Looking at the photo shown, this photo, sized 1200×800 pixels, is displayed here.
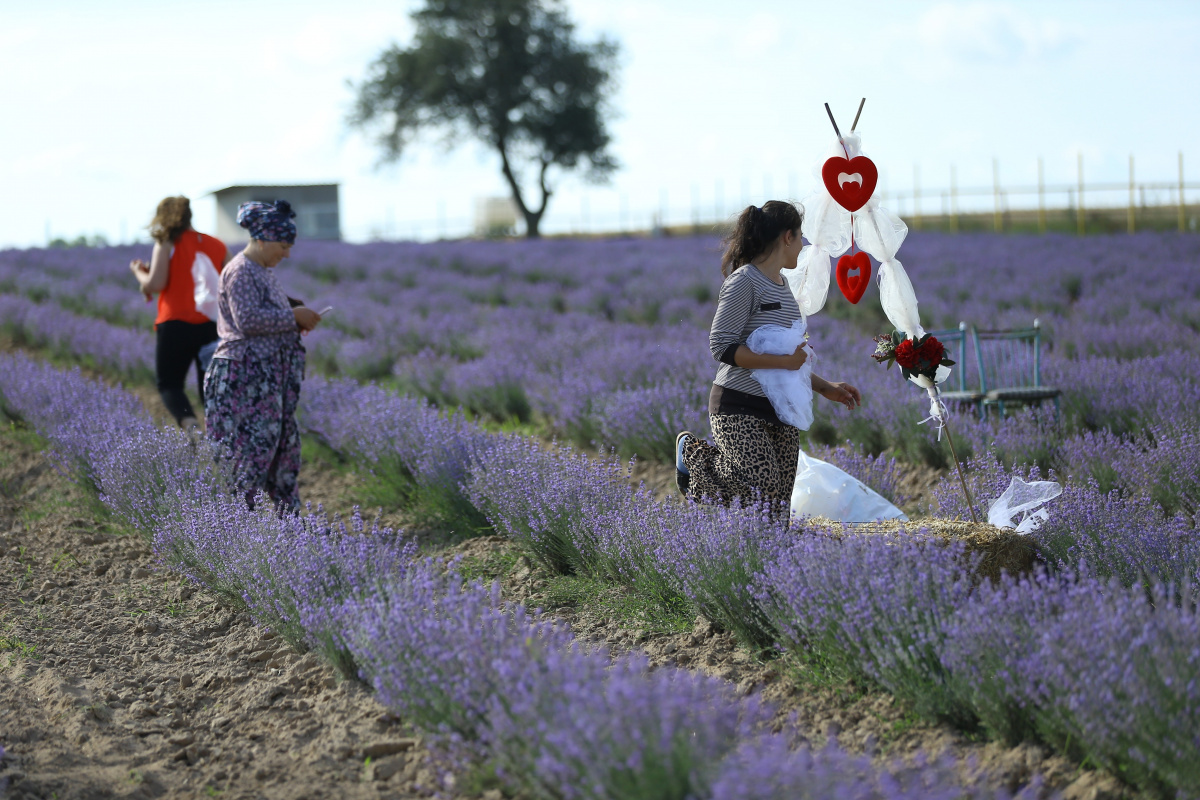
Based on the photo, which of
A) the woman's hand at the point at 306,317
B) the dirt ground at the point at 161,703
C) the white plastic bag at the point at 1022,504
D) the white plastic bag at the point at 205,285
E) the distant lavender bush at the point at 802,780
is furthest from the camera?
the white plastic bag at the point at 205,285

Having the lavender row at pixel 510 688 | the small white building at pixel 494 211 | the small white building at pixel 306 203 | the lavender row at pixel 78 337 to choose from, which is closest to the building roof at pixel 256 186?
the small white building at pixel 306 203

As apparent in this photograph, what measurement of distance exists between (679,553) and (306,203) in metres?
34.1

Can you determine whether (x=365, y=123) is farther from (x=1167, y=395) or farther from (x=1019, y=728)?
(x=1019, y=728)

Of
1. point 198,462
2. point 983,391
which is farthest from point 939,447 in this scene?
point 198,462

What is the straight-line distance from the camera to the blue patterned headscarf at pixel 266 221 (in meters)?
Answer: 3.95

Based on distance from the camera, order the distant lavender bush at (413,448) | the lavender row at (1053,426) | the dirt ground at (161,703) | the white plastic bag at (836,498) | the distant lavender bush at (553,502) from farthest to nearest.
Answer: the distant lavender bush at (413,448) < the lavender row at (1053,426) < the white plastic bag at (836,498) < the distant lavender bush at (553,502) < the dirt ground at (161,703)

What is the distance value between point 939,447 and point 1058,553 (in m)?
1.93

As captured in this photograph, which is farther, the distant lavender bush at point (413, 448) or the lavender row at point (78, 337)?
the lavender row at point (78, 337)

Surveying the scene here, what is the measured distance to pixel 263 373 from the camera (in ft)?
13.5

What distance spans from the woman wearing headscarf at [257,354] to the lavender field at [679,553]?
0.58ft

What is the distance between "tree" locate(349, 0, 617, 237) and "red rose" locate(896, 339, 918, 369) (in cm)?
2715

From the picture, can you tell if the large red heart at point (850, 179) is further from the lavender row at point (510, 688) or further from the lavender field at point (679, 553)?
the lavender row at point (510, 688)

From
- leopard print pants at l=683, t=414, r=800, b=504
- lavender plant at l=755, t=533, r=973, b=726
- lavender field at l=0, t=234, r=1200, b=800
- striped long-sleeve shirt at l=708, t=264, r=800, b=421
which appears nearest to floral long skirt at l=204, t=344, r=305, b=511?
lavender field at l=0, t=234, r=1200, b=800

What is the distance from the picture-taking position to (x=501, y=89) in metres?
30.1
